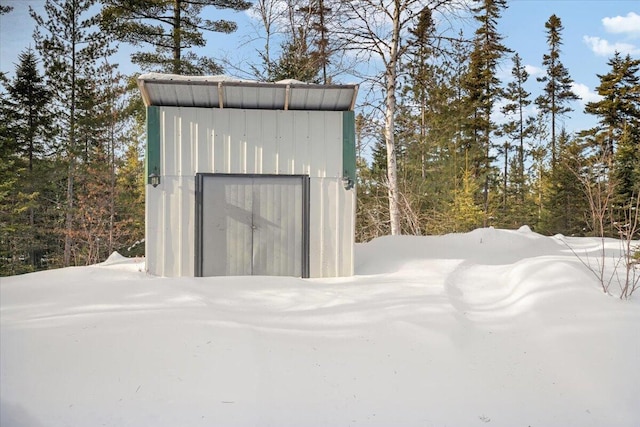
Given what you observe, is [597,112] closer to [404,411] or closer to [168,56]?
[168,56]

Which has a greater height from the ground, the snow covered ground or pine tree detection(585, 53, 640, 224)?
pine tree detection(585, 53, 640, 224)

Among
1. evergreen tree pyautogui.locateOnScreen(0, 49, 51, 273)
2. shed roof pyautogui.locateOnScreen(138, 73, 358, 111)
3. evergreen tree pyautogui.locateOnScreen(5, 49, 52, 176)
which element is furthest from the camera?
evergreen tree pyautogui.locateOnScreen(5, 49, 52, 176)

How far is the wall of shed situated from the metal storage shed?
1 centimetres

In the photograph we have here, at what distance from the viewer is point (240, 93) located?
5.61 m

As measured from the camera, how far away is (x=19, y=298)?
4156 mm

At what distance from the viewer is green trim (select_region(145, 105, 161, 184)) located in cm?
570

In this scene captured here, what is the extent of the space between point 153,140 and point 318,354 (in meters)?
4.27

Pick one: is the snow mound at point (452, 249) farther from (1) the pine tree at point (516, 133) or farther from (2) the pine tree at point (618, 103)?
(2) the pine tree at point (618, 103)

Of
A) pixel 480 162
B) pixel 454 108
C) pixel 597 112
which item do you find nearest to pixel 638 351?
pixel 454 108

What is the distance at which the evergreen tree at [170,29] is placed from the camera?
1297cm

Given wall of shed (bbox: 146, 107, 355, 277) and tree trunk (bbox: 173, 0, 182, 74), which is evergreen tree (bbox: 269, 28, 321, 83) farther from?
wall of shed (bbox: 146, 107, 355, 277)

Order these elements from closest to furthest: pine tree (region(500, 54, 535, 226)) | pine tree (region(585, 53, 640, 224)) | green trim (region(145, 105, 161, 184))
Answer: green trim (region(145, 105, 161, 184)) → pine tree (region(585, 53, 640, 224)) → pine tree (region(500, 54, 535, 226))

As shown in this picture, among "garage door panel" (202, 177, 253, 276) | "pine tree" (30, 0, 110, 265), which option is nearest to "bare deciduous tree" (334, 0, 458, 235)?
"garage door panel" (202, 177, 253, 276)

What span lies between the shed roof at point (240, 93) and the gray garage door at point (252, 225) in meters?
1.09
